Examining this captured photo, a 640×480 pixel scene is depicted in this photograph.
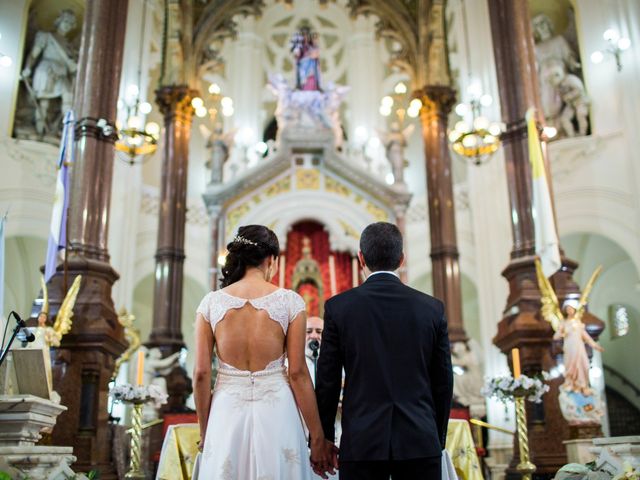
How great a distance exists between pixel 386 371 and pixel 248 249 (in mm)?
910

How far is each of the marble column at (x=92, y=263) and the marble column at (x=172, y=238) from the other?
3.56m

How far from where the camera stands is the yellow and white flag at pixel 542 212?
739cm

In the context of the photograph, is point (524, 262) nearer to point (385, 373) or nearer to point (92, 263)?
point (92, 263)

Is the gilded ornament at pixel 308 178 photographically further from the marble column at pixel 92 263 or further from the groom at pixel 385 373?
the groom at pixel 385 373

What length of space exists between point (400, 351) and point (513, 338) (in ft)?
16.9

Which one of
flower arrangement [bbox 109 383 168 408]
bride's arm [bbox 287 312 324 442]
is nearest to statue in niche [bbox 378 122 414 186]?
flower arrangement [bbox 109 383 168 408]

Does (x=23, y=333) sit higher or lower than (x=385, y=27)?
lower

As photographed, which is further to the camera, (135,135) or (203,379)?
(135,135)

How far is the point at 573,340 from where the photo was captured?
6.82 m

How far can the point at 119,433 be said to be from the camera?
7621mm

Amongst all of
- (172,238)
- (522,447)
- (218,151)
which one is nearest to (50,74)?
(218,151)

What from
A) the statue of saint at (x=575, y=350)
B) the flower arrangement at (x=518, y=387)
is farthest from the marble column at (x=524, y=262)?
the flower arrangement at (x=518, y=387)

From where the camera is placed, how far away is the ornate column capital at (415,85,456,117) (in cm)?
1297

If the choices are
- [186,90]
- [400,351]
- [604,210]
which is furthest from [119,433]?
[604,210]
